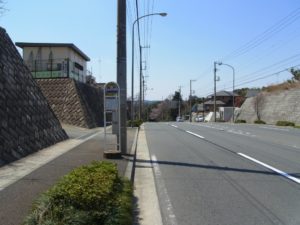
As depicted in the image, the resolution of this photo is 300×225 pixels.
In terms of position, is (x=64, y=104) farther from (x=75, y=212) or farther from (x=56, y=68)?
(x=75, y=212)

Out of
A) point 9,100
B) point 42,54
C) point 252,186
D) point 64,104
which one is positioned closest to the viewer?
point 252,186

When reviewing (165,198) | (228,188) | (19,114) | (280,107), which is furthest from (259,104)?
(165,198)

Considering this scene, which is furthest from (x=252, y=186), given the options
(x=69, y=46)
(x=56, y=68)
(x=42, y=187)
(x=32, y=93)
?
(x=69, y=46)

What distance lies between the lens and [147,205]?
8344 millimetres

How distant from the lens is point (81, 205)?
6027mm

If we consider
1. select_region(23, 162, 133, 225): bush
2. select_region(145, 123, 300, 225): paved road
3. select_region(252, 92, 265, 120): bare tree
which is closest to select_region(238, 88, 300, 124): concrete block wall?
select_region(252, 92, 265, 120): bare tree

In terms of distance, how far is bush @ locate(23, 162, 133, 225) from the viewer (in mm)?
5605

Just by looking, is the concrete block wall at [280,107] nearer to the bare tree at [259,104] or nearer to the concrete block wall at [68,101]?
the bare tree at [259,104]

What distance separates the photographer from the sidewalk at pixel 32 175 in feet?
22.3

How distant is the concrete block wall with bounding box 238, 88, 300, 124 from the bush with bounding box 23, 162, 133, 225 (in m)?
50.9

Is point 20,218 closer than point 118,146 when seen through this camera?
Yes

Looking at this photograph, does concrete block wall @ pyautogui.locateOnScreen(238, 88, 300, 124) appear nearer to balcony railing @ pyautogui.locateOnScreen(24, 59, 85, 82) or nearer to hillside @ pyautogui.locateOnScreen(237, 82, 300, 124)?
hillside @ pyautogui.locateOnScreen(237, 82, 300, 124)

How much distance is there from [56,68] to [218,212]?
33.2 m

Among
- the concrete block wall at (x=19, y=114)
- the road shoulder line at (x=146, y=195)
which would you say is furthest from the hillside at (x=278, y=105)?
the road shoulder line at (x=146, y=195)
